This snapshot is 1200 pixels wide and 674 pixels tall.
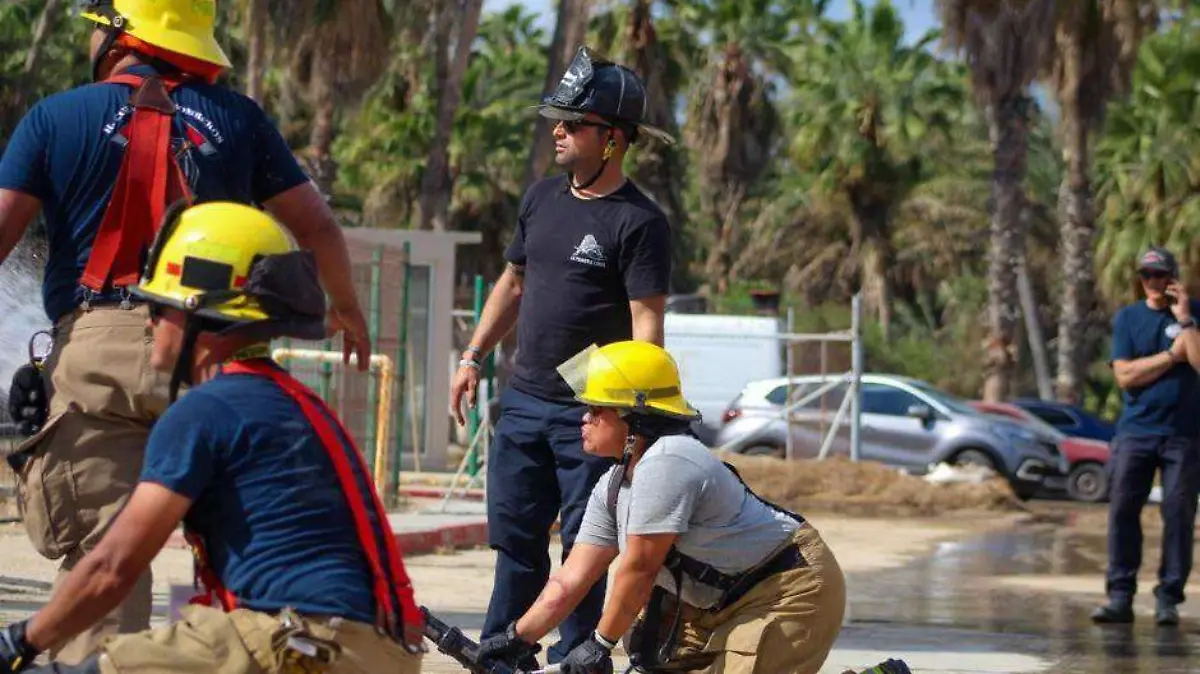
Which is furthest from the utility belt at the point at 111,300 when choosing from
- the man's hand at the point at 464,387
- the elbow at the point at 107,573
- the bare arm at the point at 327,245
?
the man's hand at the point at 464,387

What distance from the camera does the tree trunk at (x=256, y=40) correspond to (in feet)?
84.8

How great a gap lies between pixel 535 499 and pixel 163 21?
215cm

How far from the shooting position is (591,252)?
6.70 m

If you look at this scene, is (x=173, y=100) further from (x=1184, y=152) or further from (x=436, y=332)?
(x=1184, y=152)

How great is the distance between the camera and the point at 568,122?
6.71 m

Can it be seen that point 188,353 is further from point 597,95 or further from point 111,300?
point 597,95

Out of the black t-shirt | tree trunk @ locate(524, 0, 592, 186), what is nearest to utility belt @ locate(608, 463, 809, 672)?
the black t-shirt

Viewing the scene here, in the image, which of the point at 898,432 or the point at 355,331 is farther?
the point at 898,432

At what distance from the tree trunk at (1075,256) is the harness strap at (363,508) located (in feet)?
102

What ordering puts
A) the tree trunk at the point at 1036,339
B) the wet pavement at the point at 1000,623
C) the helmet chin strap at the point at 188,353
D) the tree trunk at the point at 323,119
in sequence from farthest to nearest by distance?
the tree trunk at the point at 1036,339 → the tree trunk at the point at 323,119 → the wet pavement at the point at 1000,623 → the helmet chin strap at the point at 188,353

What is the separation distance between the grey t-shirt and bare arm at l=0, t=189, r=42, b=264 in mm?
1626

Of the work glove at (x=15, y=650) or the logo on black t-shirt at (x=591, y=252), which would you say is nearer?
the work glove at (x=15, y=650)

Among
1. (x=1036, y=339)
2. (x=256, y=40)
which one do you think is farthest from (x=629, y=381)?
(x=1036, y=339)

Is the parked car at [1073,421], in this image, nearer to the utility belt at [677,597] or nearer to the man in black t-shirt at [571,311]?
the man in black t-shirt at [571,311]
